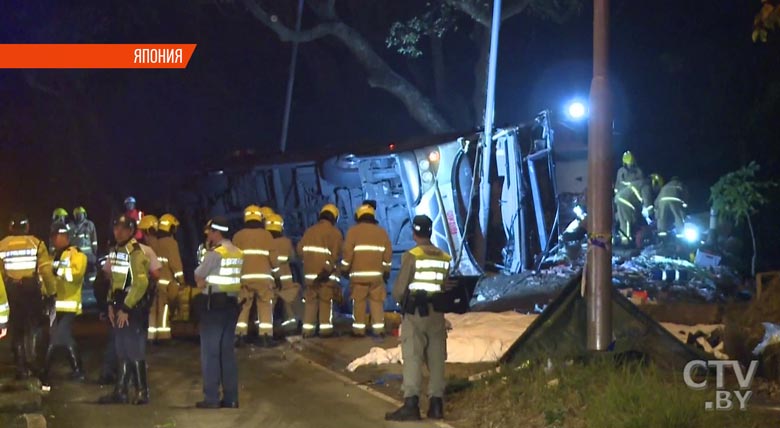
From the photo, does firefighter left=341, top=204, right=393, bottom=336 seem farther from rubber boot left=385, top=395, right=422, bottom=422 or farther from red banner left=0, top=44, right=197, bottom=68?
red banner left=0, top=44, right=197, bottom=68

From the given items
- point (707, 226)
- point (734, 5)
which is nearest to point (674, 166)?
point (734, 5)

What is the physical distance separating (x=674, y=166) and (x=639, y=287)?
35.4 feet

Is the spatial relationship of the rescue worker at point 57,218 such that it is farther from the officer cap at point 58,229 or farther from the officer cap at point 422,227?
the officer cap at point 422,227

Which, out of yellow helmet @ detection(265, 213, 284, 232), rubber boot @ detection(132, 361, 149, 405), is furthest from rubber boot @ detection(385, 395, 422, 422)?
yellow helmet @ detection(265, 213, 284, 232)

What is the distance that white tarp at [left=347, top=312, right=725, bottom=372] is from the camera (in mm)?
11211

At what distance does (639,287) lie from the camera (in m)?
14.8

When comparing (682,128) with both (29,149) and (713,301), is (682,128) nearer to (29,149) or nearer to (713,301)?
(713,301)

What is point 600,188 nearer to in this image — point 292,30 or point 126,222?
point 126,222

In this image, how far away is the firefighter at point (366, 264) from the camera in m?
13.1

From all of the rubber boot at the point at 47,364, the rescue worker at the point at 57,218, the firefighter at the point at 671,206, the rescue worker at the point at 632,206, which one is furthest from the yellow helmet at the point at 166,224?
the firefighter at the point at 671,206

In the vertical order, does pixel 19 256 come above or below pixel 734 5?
below

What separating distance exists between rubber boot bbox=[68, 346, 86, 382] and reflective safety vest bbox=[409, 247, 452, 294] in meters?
4.37

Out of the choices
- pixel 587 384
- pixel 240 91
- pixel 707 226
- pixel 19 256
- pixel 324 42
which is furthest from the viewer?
pixel 240 91

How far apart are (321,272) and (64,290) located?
3.81 m
